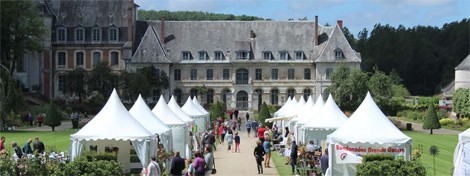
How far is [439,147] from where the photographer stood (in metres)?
33.7

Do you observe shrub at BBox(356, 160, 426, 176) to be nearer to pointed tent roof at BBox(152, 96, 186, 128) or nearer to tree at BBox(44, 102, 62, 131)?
pointed tent roof at BBox(152, 96, 186, 128)

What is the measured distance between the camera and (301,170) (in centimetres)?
2378

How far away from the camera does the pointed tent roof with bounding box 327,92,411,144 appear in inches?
835

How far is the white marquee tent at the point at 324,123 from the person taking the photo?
1116 inches

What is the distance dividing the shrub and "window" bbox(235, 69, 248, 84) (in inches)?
1975

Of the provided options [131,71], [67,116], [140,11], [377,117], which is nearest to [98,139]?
[377,117]

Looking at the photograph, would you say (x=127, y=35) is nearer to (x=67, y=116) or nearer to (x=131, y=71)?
(x=131, y=71)

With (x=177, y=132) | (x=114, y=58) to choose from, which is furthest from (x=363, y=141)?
(x=114, y=58)

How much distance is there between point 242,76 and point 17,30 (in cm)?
1939

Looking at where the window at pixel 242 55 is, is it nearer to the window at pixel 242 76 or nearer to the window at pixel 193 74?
the window at pixel 242 76

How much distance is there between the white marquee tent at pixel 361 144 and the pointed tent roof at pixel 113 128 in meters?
4.92

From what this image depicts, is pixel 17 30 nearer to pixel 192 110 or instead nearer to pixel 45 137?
pixel 192 110

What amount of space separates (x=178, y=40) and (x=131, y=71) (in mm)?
5730

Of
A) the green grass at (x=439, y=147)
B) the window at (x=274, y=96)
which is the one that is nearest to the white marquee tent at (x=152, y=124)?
the green grass at (x=439, y=147)
